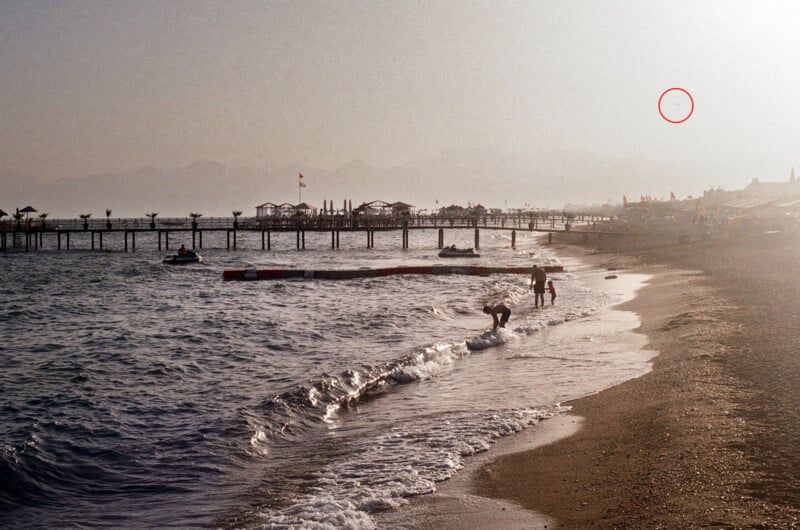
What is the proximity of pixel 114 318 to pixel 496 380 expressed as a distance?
15.8 meters

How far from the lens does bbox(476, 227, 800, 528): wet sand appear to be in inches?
220

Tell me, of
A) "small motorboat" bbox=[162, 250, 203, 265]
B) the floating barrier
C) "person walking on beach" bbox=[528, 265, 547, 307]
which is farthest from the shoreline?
"small motorboat" bbox=[162, 250, 203, 265]

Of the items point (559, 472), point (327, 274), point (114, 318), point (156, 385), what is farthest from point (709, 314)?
point (327, 274)

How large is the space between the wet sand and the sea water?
0.83m

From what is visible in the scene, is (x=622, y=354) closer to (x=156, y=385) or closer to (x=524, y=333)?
(x=524, y=333)

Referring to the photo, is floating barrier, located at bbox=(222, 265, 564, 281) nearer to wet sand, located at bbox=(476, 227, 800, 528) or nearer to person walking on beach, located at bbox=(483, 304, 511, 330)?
person walking on beach, located at bbox=(483, 304, 511, 330)

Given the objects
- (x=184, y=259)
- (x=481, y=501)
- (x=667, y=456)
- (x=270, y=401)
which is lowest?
(x=270, y=401)

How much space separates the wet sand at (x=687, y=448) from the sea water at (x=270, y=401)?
2.72 feet

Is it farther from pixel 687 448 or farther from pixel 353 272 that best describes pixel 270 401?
pixel 353 272

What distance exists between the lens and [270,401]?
1131cm

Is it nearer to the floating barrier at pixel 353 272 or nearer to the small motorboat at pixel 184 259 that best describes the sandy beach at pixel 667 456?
the floating barrier at pixel 353 272

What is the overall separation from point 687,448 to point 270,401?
6794 mm

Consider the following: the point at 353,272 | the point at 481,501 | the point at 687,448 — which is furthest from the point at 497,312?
the point at 353,272

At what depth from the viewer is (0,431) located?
982 centimetres
